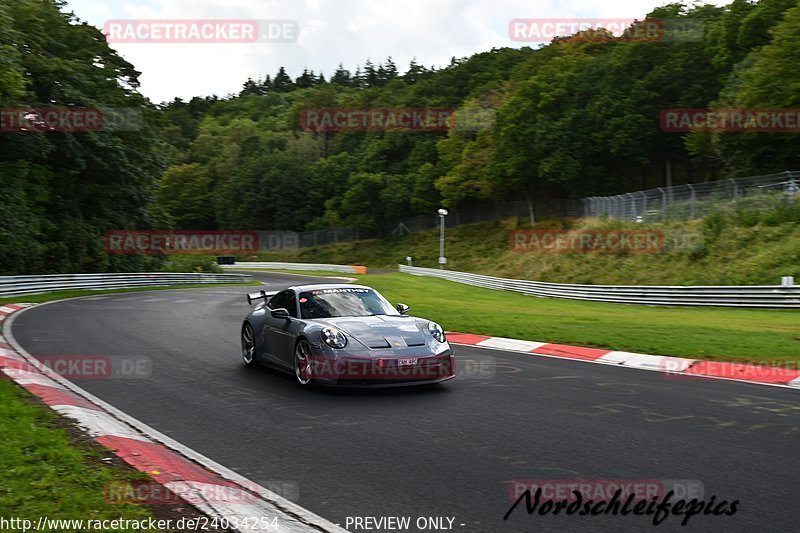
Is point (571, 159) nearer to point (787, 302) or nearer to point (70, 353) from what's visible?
point (787, 302)

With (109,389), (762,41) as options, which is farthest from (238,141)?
(109,389)

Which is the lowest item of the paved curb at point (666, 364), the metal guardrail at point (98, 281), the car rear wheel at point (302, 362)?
the metal guardrail at point (98, 281)

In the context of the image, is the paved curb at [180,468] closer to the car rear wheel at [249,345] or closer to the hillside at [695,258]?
the car rear wheel at [249,345]

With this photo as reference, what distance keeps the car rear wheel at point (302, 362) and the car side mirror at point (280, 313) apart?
78cm

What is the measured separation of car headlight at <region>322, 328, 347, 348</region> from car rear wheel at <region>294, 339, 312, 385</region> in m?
0.34

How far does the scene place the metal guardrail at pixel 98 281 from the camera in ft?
98.1

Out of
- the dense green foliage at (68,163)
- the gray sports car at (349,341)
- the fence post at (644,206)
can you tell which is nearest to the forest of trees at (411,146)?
the dense green foliage at (68,163)

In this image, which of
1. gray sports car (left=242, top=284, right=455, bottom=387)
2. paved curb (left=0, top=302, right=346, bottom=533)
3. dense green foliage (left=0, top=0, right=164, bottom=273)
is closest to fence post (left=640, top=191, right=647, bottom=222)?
dense green foliage (left=0, top=0, right=164, bottom=273)

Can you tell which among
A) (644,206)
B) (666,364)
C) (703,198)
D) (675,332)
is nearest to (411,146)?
(644,206)

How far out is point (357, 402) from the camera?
8.36m

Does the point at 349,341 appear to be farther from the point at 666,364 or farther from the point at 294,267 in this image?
the point at 294,267

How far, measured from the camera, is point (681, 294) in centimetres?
2702

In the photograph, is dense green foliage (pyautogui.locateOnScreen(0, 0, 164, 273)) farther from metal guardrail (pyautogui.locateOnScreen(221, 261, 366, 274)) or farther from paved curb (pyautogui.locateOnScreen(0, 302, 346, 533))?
paved curb (pyautogui.locateOnScreen(0, 302, 346, 533))

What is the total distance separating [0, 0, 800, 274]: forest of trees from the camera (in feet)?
120
